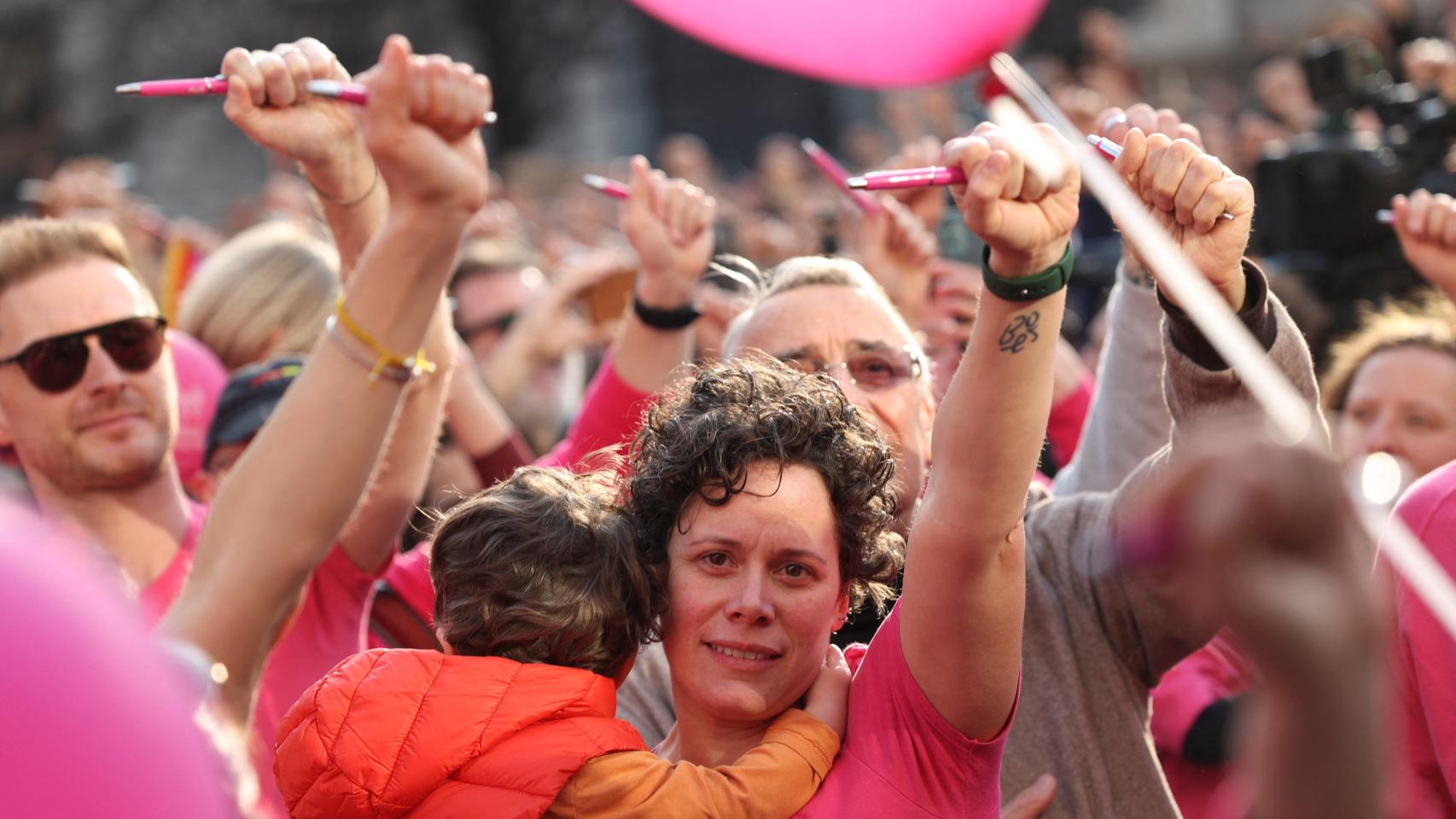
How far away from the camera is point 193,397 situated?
11.7 ft

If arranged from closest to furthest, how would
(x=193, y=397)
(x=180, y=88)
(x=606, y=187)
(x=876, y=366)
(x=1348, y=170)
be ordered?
(x=180, y=88) → (x=876, y=366) → (x=606, y=187) → (x=193, y=397) → (x=1348, y=170)

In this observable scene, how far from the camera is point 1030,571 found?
225 cm

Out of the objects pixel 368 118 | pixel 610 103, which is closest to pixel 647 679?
pixel 368 118

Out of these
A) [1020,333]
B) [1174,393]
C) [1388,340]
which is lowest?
[1020,333]

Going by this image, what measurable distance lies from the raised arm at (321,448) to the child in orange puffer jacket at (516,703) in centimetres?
17

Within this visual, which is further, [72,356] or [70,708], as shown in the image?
[72,356]

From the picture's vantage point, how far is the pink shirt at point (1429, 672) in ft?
6.50

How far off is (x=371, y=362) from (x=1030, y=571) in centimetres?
97

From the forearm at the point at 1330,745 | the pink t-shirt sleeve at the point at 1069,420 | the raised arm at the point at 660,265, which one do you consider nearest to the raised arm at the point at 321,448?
the raised arm at the point at 660,265

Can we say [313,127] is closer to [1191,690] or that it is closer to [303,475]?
[303,475]

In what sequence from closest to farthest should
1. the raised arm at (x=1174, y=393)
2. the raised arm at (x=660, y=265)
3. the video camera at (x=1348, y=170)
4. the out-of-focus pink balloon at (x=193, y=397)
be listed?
the raised arm at (x=1174, y=393) → the raised arm at (x=660, y=265) → the out-of-focus pink balloon at (x=193, y=397) → the video camera at (x=1348, y=170)

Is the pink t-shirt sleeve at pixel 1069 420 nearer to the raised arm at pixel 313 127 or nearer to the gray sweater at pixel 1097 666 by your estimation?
the gray sweater at pixel 1097 666

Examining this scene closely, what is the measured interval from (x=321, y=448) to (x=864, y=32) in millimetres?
862

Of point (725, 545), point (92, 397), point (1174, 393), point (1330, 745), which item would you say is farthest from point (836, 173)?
point (1330, 745)
